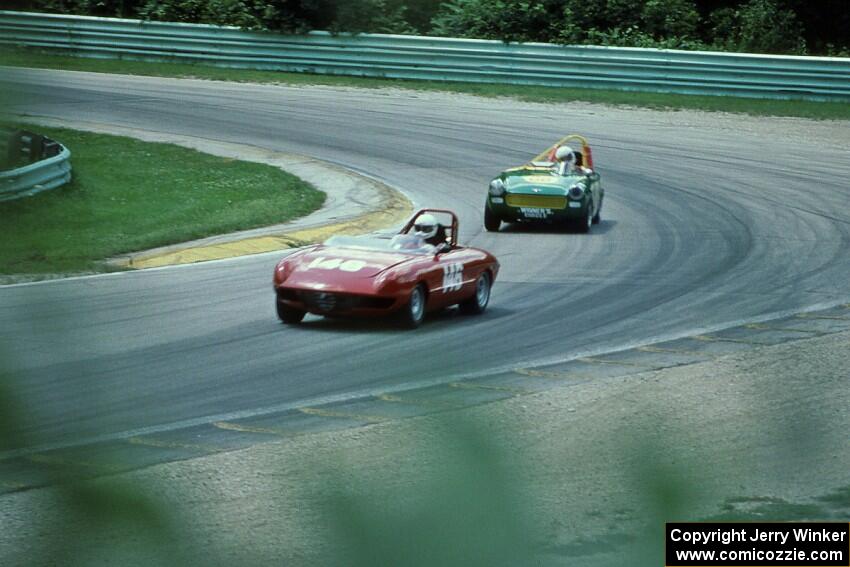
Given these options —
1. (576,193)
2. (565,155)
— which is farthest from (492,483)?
(565,155)

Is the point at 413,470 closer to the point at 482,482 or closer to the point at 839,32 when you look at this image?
the point at 482,482

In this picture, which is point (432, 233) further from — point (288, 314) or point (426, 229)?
point (288, 314)

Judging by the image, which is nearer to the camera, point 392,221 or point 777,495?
point 777,495

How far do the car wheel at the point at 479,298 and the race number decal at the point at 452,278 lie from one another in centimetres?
17

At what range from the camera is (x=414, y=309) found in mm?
10828

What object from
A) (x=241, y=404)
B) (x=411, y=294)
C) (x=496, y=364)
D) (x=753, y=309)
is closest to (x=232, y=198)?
(x=411, y=294)

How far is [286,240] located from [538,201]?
11.0ft

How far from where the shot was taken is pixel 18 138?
3.43ft

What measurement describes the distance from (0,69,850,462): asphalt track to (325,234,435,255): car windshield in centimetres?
73

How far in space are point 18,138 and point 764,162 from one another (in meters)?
21.6

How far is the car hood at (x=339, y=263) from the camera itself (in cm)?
1085

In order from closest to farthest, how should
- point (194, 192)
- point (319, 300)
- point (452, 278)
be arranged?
point (319, 300) < point (452, 278) < point (194, 192)

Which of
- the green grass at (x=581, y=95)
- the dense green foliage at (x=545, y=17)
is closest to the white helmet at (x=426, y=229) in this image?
the dense green foliage at (x=545, y=17)

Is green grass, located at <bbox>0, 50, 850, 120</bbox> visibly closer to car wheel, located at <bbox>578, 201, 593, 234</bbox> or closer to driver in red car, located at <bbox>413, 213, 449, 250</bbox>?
car wheel, located at <bbox>578, 201, 593, 234</bbox>
